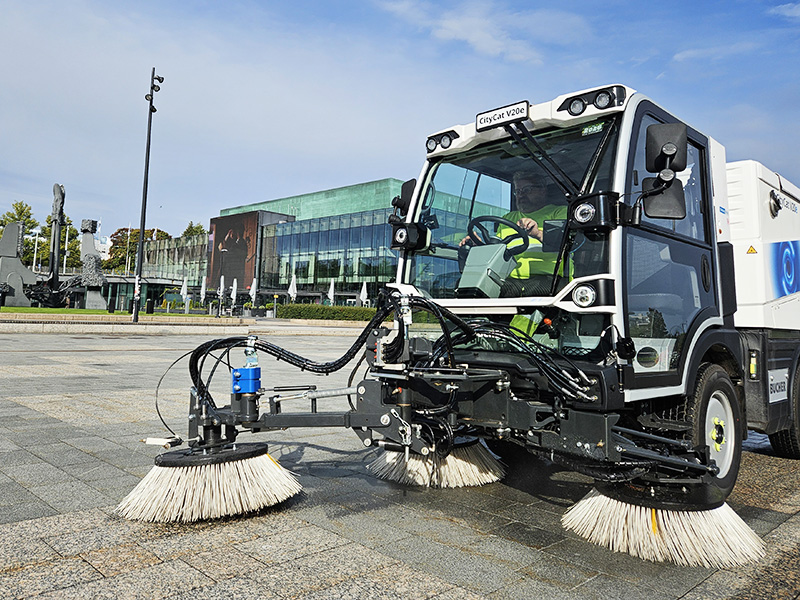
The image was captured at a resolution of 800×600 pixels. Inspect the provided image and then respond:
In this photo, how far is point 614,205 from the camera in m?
3.54

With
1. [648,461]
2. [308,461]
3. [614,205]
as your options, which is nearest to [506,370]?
[648,461]

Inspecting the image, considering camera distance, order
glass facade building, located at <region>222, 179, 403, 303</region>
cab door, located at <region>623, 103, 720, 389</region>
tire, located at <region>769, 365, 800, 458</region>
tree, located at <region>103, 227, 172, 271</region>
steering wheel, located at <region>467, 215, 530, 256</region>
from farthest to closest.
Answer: tree, located at <region>103, 227, 172, 271</region> < glass facade building, located at <region>222, 179, 403, 303</region> < tire, located at <region>769, 365, 800, 458</region> < steering wheel, located at <region>467, 215, 530, 256</region> < cab door, located at <region>623, 103, 720, 389</region>

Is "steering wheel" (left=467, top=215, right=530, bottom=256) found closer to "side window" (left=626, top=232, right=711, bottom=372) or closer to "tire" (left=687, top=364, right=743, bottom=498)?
"side window" (left=626, top=232, right=711, bottom=372)

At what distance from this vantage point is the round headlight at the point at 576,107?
12.5 ft

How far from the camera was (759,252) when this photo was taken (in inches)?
207

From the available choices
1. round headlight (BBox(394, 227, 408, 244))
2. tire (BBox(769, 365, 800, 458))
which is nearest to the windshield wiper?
round headlight (BBox(394, 227, 408, 244))

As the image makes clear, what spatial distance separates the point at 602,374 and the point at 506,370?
590 mm

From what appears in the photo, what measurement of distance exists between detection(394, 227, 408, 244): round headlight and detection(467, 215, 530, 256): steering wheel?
487 mm

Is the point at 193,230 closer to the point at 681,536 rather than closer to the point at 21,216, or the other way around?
the point at 21,216

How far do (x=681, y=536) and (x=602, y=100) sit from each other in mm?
2657

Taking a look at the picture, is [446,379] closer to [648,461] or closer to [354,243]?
[648,461]

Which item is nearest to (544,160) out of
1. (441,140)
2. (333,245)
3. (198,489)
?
(441,140)

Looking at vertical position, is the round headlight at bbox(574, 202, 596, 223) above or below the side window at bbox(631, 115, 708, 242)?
below

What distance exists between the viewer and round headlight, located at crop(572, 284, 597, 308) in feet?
11.3
